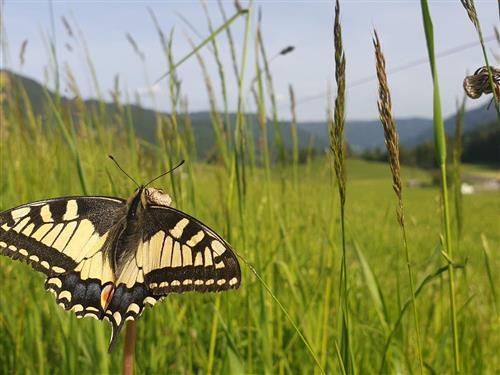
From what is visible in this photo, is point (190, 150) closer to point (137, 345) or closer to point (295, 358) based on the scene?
point (137, 345)

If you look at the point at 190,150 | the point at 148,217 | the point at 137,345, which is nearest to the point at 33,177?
the point at 190,150

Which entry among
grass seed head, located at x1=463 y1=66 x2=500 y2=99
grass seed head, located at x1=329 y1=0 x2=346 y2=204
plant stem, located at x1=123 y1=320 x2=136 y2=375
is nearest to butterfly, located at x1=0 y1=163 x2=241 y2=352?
plant stem, located at x1=123 y1=320 x2=136 y2=375

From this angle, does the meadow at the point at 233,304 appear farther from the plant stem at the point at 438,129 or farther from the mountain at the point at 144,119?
the plant stem at the point at 438,129

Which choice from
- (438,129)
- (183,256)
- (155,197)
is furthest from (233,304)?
(438,129)

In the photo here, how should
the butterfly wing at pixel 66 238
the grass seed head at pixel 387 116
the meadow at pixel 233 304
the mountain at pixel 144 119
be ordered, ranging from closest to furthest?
the grass seed head at pixel 387 116 < the butterfly wing at pixel 66 238 < the meadow at pixel 233 304 < the mountain at pixel 144 119

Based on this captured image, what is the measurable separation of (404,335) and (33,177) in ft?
6.17

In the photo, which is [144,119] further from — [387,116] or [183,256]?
[387,116]

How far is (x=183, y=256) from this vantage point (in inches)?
52.3

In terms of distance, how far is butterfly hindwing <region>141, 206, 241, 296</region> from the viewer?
1228 millimetres

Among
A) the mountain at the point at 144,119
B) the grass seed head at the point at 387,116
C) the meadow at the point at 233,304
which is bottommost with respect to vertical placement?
the meadow at the point at 233,304

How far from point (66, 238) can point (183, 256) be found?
0.32m

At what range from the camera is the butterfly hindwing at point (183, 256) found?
123 centimetres

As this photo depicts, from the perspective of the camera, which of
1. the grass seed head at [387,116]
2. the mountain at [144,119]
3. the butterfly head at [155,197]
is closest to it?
the grass seed head at [387,116]

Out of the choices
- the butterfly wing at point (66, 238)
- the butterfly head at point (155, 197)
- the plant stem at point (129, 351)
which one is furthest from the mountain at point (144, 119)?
the plant stem at point (129, 351)
